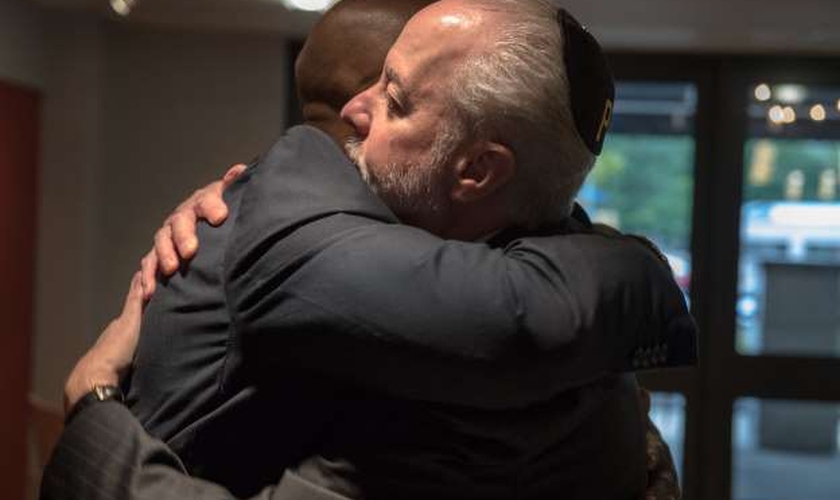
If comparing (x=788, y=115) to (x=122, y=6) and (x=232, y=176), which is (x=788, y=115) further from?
(x=232, y=176)

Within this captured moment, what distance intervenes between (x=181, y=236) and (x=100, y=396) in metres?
0.16

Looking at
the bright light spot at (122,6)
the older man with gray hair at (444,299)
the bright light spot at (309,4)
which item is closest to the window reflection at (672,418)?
the bright light spot at (309,4)

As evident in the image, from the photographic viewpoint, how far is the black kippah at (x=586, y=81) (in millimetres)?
867

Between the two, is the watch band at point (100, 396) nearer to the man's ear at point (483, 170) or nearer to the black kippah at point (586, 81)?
the man's ear at point (483, 170)

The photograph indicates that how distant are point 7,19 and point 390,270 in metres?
3.85

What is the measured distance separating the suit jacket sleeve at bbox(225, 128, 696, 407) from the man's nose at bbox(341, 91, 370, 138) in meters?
0.11

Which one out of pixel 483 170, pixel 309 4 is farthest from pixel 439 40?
pixel 309 4

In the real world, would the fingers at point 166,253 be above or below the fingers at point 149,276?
above

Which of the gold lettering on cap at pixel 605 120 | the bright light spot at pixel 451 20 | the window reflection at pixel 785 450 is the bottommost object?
the window reflection at pixel 785 450

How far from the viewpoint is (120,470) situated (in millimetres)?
860

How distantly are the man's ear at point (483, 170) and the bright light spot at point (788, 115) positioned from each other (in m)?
4.26

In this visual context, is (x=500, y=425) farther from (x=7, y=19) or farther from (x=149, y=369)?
(x=7, y=19)

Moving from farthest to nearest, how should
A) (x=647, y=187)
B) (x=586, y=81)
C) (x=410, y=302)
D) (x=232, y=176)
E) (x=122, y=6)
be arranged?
(x=647, y=187)
(x=122, y=6)
(x=232, y=176)
(x=586, y=81)
(x=410, y=302)

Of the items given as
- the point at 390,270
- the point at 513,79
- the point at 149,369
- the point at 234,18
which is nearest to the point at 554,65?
the point at 513,79
